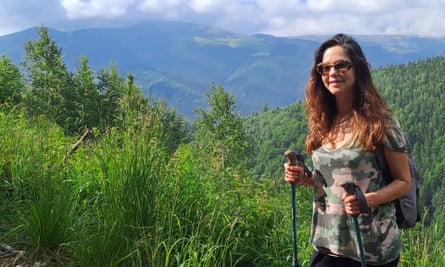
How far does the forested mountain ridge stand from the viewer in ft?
397

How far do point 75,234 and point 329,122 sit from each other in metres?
1.92

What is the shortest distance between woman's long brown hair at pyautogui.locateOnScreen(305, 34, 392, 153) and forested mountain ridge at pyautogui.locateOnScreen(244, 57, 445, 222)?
336ft

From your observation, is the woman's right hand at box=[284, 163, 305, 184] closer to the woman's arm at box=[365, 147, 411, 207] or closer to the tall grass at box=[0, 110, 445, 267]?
the woman's arm at box=[365, 147, 411, 207]

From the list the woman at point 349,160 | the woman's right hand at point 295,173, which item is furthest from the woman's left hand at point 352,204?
the woman's right hand at point 295,173

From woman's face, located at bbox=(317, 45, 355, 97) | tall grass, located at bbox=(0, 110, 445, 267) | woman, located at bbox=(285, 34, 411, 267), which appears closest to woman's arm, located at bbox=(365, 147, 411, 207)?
woman, located at bbox=(285, 34, 411, 267)

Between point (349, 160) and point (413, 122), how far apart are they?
15669 cm

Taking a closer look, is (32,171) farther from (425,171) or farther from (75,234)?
(425,171)

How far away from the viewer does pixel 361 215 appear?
221 cm

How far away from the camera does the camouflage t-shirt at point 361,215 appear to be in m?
2.19

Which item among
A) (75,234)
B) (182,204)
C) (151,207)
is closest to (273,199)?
(182,204)

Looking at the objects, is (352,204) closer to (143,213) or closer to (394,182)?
(394,182)

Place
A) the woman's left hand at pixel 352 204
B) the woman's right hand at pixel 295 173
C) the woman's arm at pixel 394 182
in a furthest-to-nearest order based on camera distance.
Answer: the woman's right hand at pixel 295 173
the woman's arm at pixel 394 182
the woman's left hand at pixel 352 204

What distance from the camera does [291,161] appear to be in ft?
8.29

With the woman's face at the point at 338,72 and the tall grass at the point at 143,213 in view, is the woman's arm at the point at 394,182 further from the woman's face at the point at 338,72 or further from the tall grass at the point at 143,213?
the tall grass at the point at 143,213
